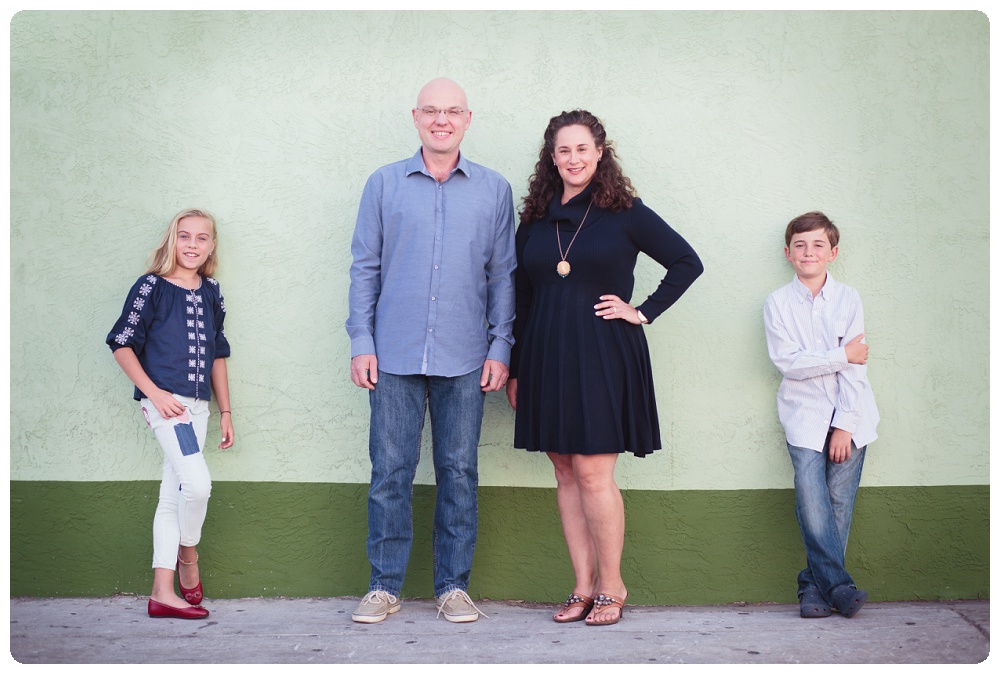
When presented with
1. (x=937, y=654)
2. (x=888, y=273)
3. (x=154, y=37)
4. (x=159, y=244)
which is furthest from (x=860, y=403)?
(x=154, y=37)

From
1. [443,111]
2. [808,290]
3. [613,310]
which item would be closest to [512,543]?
[613,310]

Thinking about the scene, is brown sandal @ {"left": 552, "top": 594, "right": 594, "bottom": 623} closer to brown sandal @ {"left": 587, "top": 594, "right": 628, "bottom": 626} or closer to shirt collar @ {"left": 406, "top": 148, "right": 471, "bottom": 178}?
brown sandal @ {"left": 587, "top": 594, "right": 628, "bottom": 626}

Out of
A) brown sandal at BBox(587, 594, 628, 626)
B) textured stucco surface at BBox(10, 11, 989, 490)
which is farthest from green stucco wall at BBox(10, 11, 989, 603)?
brown sandal at BBox(587, 594, 628, 626)

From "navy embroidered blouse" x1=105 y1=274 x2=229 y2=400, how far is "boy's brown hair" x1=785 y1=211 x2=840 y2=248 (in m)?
2.45

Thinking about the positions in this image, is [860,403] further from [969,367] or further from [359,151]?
[359,151]

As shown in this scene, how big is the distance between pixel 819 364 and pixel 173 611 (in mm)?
2759

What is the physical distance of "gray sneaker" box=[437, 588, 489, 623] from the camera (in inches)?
134

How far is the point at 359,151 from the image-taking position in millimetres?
3805

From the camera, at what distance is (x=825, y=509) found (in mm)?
3482

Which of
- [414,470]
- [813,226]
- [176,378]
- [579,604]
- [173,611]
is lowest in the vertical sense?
[173,611]

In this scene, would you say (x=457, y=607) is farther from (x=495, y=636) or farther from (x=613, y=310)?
(x=613, y=310)

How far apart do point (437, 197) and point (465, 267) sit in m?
0.29

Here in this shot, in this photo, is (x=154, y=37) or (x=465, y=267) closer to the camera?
(x=465, y=267)

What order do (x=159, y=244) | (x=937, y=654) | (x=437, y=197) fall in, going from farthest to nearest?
(x=159, y=244)
(x=437, y=197)
(x=937, y=654)
